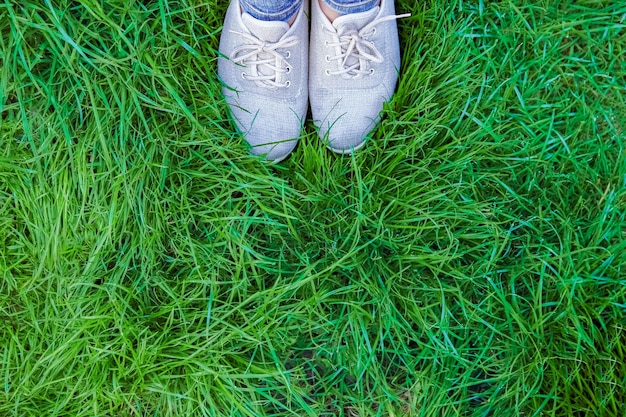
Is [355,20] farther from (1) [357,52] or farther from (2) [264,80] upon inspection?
(2) [264,80]

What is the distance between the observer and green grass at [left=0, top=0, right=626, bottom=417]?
0.97 metres

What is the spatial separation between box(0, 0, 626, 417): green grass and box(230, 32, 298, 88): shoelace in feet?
0.25

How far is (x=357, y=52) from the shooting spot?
3.38 feet

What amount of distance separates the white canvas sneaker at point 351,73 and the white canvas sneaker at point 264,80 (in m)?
0.04

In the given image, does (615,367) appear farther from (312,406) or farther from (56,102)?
(56,102)

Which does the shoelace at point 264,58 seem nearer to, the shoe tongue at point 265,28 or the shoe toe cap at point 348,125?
the shoe tongue at point 265,28

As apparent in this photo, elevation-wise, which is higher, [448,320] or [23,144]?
[23,144]

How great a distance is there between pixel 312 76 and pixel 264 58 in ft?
0.38

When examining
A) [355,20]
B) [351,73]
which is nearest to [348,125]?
[351,73]

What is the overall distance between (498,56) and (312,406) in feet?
2.84

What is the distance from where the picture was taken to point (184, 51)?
1.02 m

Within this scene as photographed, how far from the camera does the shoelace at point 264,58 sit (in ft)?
3.27

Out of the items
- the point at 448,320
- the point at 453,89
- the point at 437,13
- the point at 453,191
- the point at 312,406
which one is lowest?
the point at 312,406

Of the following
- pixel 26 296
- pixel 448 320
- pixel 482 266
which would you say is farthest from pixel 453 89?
pixel 26 296
